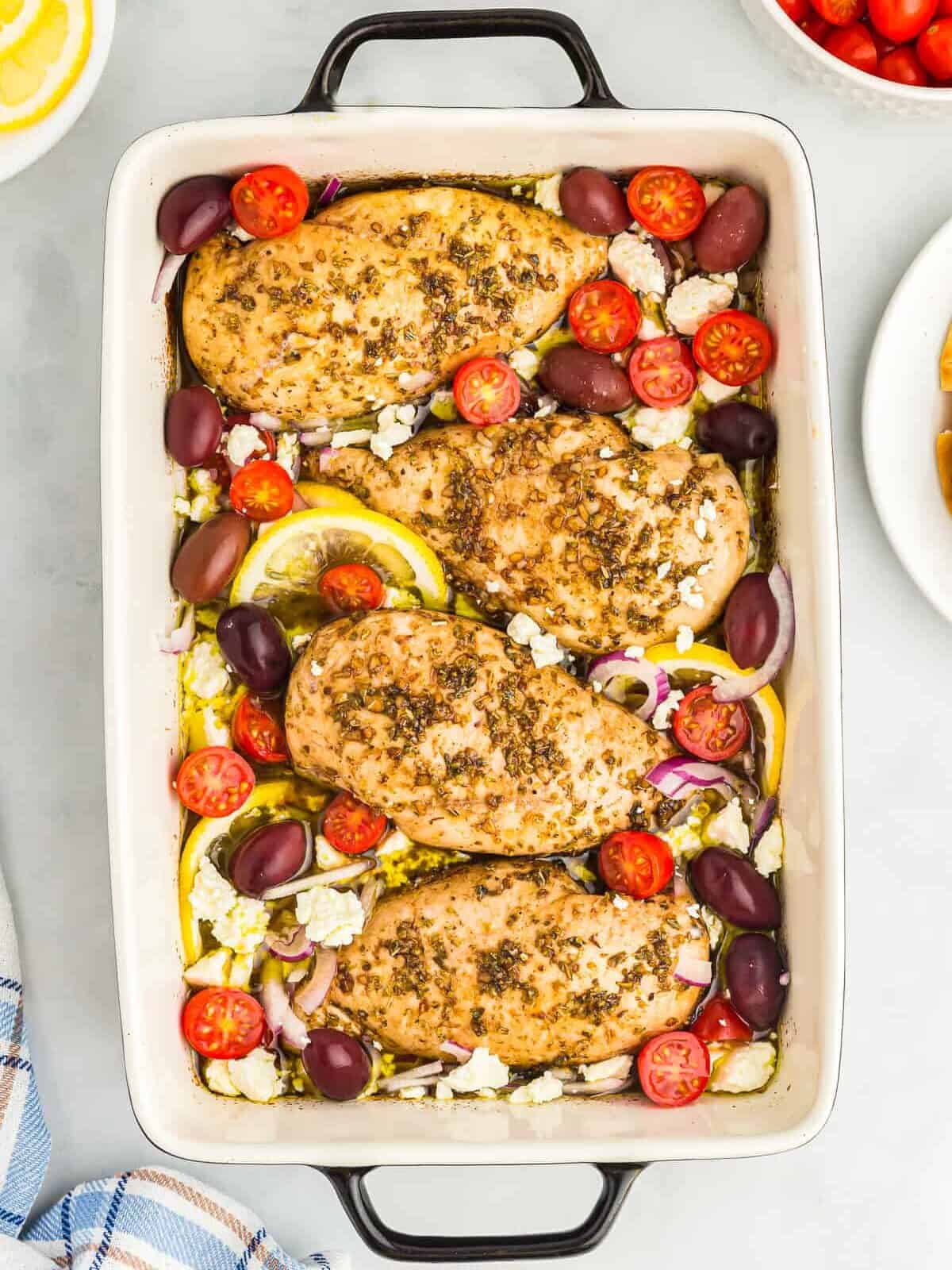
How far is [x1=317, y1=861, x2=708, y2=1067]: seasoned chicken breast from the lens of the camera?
2648 mm

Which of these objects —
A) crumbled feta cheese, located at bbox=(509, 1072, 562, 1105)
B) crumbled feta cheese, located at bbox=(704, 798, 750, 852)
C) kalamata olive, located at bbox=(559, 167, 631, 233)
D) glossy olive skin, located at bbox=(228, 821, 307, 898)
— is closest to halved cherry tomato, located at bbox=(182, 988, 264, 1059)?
glossy olive skin, located at bbox=(228, 821, 307, 898)

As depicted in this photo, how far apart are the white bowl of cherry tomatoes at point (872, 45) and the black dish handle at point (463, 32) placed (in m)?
0.63

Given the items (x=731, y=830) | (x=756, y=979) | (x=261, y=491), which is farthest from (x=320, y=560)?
(x=756, y=979)

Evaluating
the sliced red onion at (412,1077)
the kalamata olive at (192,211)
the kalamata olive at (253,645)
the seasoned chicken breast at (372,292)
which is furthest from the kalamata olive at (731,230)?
the sliced red onion at (412,1077)

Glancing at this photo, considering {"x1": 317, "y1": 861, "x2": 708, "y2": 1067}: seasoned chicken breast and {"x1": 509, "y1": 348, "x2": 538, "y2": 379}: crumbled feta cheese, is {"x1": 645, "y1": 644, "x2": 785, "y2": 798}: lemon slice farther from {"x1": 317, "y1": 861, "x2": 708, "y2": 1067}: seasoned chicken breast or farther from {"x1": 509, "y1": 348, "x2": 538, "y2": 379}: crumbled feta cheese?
{"x1": 509, "y1": 348, "x2": 538, "y2": 379}: crumbled feta cheese

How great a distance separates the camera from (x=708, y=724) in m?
2.73

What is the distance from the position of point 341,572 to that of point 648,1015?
1202 millimetres

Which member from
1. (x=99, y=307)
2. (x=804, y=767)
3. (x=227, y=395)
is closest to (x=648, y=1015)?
(x=804, y=767)

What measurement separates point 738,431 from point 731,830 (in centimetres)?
90

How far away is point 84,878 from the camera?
10.1 feet

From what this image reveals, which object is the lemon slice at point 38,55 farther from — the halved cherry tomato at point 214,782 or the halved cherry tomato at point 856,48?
the halved cherry tomato at point 856,48

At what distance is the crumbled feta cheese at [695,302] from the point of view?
276 cm

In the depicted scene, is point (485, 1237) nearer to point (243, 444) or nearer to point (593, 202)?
point (243, 444)

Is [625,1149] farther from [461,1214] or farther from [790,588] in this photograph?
[790,588]
